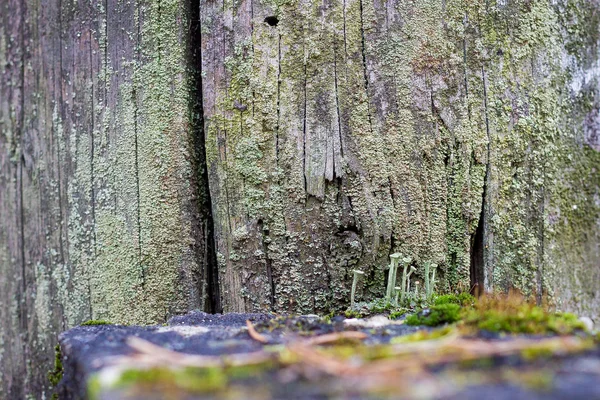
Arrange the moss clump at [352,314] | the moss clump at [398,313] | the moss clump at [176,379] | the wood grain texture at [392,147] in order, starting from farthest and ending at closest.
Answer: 1. the wood grain texture at [392,147]
2. the moss clump at [352,314]
3. the moss clump at [398,313]
4. the moss clump at [176,379]

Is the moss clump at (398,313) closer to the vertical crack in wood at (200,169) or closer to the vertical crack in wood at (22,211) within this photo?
the vertical crack in wood at (200,169)

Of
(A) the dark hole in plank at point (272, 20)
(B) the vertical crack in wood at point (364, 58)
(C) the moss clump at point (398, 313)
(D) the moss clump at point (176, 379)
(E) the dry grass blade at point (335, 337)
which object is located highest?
(A) the dark hole in plank at point (272, 20)

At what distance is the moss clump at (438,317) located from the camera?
196 centimetres

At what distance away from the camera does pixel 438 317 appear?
1983mm

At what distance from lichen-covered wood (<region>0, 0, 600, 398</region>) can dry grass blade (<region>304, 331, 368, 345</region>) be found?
0.96m

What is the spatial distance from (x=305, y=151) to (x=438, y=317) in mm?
1023

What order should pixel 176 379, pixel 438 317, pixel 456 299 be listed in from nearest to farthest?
pixel 176 379 → pixel 438 317 → pixel 456 299

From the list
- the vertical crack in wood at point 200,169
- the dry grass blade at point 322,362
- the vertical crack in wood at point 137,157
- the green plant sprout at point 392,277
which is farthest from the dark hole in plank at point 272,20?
the dry grass blade at point 322,362

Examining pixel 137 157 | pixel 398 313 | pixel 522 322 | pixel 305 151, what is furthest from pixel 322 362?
pixel 137 157

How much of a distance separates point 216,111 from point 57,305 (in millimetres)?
1167

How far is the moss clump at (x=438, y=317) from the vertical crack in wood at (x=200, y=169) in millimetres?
1104

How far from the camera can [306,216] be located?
274cm

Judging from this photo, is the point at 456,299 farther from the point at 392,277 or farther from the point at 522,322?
the point at 522,322

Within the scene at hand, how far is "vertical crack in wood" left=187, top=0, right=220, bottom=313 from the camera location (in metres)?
2.87
